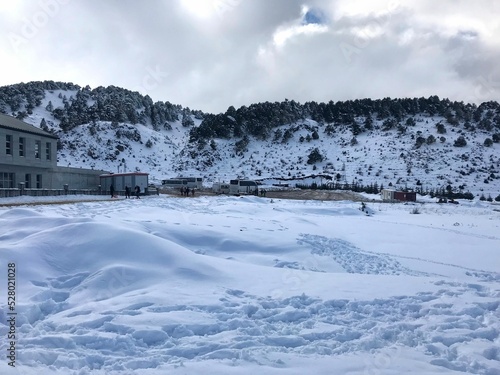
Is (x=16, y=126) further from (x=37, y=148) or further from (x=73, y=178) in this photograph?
(x=73, y=178)

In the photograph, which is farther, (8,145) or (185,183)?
(185,183)

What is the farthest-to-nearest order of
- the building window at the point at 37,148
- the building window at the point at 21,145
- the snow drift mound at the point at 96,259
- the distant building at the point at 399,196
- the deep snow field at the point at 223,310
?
the distant building at the point at 399,196
the building window at the point at 37,148
the building window at the point at 21,145
the snow drift mound at the point at 96,259
the deep snow field at the point at 223,310

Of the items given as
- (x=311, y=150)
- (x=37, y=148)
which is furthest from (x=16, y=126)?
(x=311, y=150)

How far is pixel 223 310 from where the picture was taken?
644cm

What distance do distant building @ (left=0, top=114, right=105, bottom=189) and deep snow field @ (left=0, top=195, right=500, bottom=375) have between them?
22.2 meters

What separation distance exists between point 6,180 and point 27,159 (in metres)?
2.63

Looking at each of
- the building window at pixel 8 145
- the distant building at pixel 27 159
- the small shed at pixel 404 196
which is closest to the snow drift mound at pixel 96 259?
the distant building at pixel 27 159

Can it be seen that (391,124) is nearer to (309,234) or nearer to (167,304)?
(309,234)

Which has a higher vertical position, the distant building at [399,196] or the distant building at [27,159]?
the distant building at [27,159]

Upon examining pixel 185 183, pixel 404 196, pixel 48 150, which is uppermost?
pixel 48 150

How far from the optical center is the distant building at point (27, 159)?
29.6 meters

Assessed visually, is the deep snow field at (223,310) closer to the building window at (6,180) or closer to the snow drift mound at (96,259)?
the snow drift mound at (96,259)

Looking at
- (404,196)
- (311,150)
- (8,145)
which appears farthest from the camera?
(311,150)

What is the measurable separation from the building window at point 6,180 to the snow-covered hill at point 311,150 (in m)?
43.8
